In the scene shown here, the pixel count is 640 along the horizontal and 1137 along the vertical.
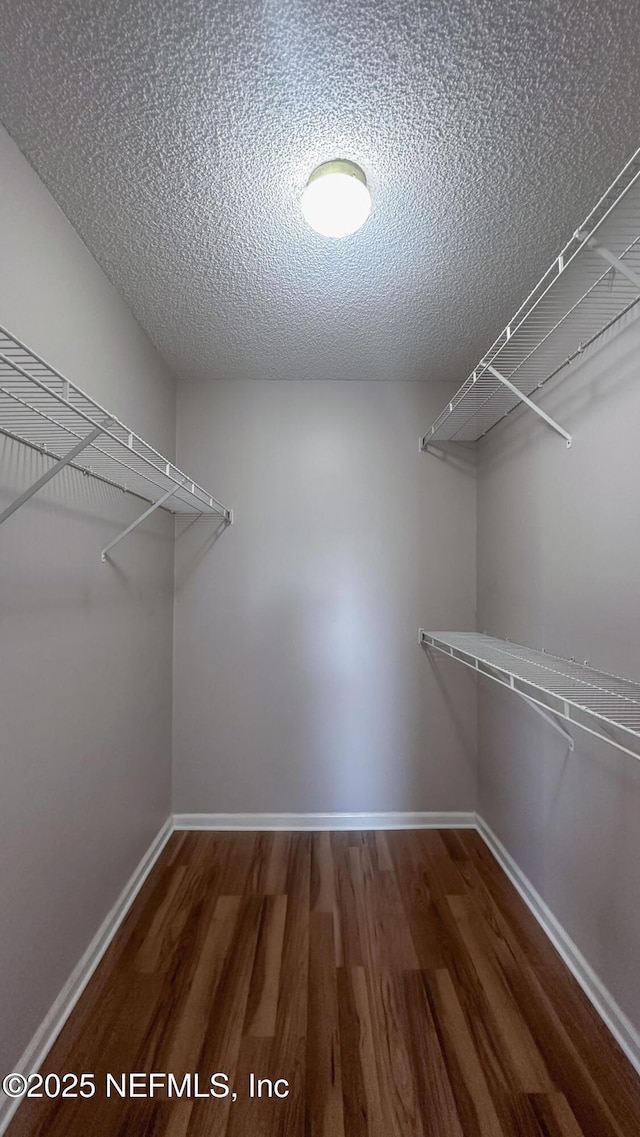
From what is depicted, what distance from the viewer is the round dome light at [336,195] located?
1.12m

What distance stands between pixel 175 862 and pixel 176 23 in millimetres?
2650

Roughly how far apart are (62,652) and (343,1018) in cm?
133

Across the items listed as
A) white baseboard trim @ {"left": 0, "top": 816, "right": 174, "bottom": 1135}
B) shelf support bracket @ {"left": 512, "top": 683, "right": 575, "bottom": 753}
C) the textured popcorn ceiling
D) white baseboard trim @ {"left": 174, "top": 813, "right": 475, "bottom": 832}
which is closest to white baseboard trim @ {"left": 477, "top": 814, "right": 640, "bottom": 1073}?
white baseboard trim @ {"left": 174, "top": 813, "right": 475, "bottom": 832}

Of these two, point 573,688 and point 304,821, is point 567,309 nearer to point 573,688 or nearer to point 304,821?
point 573,688

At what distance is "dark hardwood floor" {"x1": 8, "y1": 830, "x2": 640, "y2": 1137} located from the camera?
1.09 metres

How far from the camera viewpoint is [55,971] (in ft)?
4.22

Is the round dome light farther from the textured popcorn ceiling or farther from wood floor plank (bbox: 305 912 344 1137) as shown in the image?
wood floor plank (bbox: 305 912 344 1137)

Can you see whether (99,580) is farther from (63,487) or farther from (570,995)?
(570,995)

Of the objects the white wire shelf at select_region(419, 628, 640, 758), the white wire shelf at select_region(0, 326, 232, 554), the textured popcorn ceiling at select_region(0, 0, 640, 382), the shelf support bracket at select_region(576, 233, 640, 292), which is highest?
the textured popcorn ceiling at select_region(0, 0, 640, 382)

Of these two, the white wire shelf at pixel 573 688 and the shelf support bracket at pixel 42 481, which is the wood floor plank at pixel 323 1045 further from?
the shelf support bracket at pixel 42 481

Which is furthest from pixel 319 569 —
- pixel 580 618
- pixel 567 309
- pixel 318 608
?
pixel 567 309

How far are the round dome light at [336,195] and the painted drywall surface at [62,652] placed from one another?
71 cm

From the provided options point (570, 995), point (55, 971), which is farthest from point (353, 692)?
point (55, 971)

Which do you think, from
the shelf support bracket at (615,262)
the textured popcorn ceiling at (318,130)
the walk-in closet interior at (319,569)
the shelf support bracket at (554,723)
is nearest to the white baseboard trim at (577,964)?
the walk-in closet interior at (319,569)
